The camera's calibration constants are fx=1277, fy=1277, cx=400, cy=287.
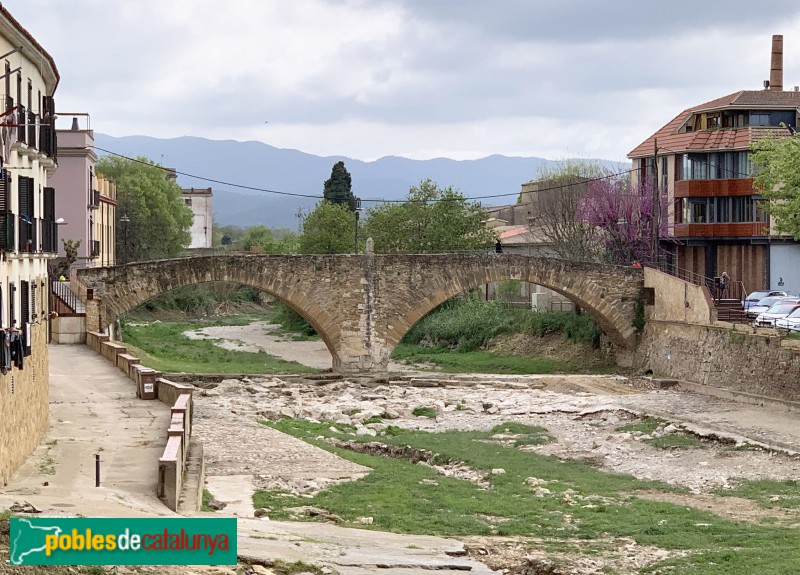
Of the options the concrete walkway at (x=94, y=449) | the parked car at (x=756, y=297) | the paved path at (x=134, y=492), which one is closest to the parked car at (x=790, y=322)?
the parked car at (x=756, y=297)

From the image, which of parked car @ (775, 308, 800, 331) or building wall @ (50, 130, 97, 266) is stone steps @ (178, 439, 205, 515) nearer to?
parked car @ (775, 308, 800, 331)

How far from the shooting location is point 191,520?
1137cm

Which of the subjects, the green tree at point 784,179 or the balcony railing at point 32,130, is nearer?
the balcony railing at point 32,130

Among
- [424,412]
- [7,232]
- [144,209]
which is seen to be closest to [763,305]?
[424,412]

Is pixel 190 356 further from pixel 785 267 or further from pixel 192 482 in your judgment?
pixel 192 482

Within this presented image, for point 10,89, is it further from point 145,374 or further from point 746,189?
point 746,189

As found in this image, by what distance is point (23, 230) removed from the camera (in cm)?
2358

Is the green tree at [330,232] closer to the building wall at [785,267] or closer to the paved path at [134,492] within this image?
the building wall at [785,267]

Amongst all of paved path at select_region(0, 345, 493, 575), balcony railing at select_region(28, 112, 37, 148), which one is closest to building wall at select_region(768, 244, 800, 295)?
paved path at select_region(0, 345, 493, 575)

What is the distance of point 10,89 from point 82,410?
10424 millimetres

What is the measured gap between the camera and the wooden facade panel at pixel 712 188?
5897 centimetres

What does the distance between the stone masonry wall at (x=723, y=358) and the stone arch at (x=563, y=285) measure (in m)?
1.37

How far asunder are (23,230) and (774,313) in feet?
93.8

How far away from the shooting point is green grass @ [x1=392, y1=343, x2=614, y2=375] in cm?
5328
